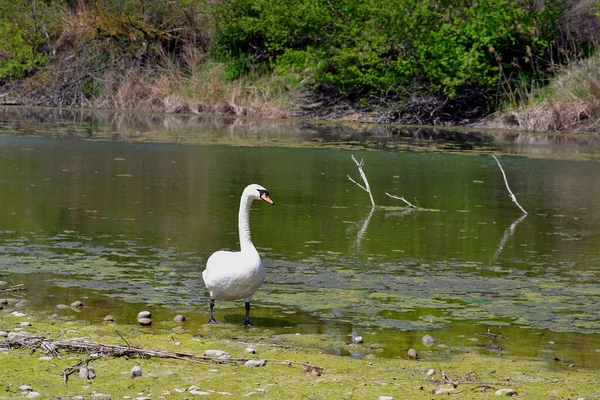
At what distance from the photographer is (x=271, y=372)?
224 inches

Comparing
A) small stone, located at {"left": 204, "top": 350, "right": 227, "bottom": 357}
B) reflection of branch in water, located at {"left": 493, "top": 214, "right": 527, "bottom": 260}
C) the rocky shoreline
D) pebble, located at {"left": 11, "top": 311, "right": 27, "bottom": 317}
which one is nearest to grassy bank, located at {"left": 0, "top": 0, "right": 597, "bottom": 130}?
reflection of branch in water, located at {"left": 493, "top": 214, "right": 527, "bottom": 260}

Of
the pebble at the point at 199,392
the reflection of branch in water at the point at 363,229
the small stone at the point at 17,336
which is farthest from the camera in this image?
the reflection of branch in water at the point at 363,229

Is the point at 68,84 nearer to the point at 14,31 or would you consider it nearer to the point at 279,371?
the point at 14,31

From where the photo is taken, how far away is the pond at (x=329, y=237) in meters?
7.47

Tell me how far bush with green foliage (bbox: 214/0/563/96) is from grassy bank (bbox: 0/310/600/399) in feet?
80.6

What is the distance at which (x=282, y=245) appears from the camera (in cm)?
1035

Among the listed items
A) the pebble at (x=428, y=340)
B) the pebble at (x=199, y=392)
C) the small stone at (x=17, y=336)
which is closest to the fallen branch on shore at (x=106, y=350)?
the small stone at (x=17, y=336)

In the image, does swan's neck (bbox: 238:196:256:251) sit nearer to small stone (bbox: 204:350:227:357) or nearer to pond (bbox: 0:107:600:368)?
pond (bbox: 0:107:600:368)

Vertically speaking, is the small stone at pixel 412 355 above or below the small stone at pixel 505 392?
below

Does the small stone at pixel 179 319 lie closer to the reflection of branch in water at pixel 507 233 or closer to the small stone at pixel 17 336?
the small stone at pixel 17 336

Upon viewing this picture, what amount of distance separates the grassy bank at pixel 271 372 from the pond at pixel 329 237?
41 centimetres

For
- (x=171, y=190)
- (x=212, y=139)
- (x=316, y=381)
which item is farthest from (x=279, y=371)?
(x=212, y=139)

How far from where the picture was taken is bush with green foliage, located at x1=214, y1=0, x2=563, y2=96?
101 feet

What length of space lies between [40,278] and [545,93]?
24778 millimetres
